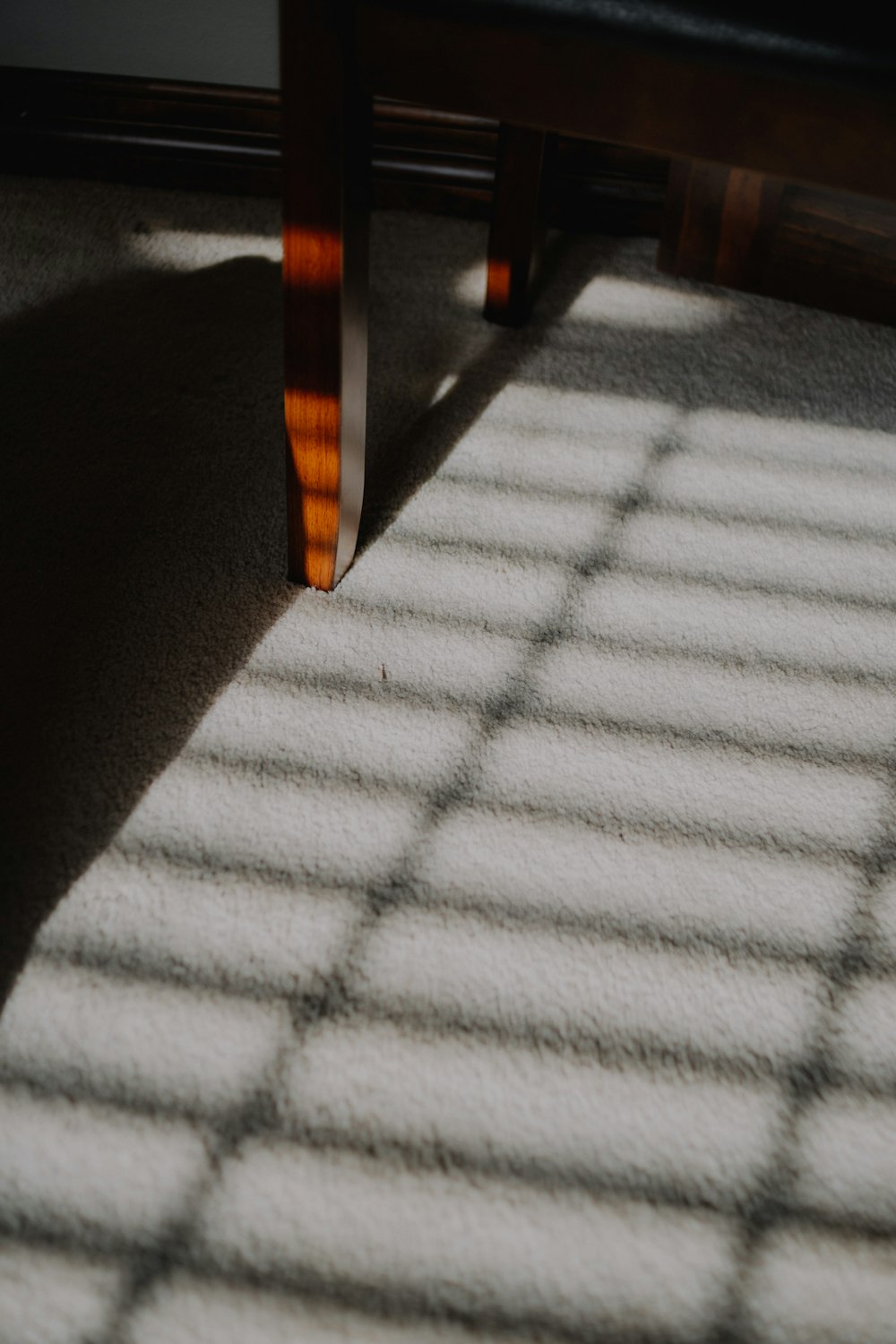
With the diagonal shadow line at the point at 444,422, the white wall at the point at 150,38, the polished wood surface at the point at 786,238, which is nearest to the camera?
the diagonal shadow line at the point at 444,422

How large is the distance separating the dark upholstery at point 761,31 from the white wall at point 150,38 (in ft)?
2.71

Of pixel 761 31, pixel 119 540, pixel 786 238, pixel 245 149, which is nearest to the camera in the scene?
pixel 761 31

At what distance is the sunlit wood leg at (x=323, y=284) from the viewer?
60 centimetres

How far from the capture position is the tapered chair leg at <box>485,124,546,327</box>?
970 millimetres

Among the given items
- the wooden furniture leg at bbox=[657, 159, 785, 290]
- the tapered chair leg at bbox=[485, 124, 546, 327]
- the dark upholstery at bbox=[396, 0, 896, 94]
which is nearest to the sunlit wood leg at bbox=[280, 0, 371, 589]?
the dark upholstery at bbox=[396, 0, 896, 94]

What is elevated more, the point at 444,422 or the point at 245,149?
the point at 245,149

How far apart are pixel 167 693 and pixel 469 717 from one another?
7.9 inches

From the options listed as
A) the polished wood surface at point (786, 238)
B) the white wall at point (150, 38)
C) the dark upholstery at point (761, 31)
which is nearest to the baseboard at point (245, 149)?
the white wall at point (150, 38)

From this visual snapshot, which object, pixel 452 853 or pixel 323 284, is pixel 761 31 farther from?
pixel 452 853

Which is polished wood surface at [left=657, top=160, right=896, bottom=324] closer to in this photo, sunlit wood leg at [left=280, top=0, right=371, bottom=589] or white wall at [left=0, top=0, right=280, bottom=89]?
white wall at [left=0, top=0, right=280, bottom=89]

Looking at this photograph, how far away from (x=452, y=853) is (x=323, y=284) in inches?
14.1

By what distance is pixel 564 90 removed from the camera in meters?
0.58

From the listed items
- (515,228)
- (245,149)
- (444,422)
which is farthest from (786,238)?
(245,149)

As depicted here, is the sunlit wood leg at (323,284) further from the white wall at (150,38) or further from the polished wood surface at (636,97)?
the white wall at (150,38)
